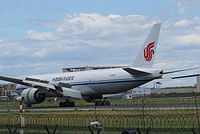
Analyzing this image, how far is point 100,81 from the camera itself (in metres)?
45.2

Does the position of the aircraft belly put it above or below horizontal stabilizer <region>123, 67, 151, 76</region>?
below

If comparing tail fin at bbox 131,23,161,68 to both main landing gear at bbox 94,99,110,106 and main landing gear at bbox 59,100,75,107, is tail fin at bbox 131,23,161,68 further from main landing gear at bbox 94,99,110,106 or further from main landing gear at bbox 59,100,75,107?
main landing gear at bbox 59,100,75,107

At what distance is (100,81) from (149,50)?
639cm

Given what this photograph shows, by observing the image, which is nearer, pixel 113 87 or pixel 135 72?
pixel 135 72

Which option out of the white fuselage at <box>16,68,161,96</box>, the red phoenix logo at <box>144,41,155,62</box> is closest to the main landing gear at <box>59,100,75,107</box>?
the white fuselage at <box>16,68,161,96</box>

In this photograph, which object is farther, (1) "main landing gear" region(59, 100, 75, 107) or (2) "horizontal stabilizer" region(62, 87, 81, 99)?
(1) "main landing gear" region(59, 100, 75, 107)

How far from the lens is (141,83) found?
43156 mm

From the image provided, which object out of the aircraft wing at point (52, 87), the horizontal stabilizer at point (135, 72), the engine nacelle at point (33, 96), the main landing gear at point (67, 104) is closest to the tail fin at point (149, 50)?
the horizontal stabilizer at point (135, 72)

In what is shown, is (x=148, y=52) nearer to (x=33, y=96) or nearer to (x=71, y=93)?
(x=71, y=93)

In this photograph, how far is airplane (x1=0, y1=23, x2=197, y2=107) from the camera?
42.8m

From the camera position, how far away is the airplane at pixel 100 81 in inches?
1683

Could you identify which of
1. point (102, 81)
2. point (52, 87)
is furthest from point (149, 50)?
point (52, 87)

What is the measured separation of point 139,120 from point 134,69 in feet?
63.3

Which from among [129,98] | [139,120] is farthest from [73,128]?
[129,98]
